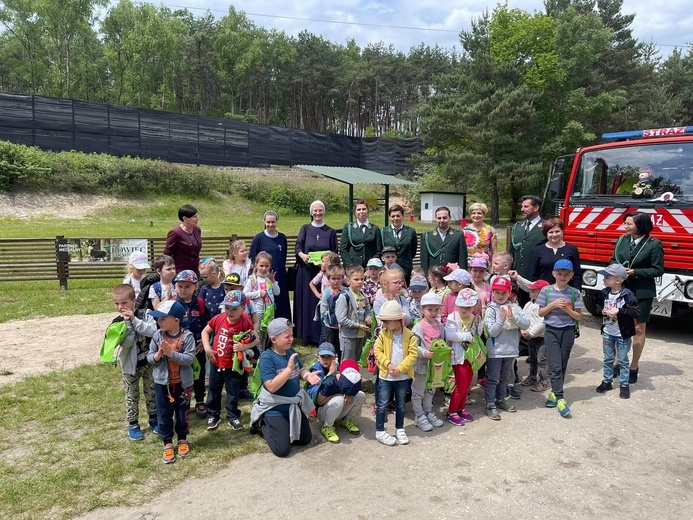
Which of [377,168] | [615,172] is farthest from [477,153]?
[615,172]

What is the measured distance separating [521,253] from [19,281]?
1082 cm

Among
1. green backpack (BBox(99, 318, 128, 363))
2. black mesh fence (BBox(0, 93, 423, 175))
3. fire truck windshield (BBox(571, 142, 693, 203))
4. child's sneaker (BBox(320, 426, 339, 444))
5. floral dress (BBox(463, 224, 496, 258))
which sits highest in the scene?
black mesh fence (BBox(0, 93, 423, 175))

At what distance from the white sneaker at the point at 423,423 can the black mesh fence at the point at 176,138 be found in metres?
28.1

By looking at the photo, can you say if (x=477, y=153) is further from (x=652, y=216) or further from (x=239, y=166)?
(x=652, y=216)

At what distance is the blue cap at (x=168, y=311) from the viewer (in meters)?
3.71

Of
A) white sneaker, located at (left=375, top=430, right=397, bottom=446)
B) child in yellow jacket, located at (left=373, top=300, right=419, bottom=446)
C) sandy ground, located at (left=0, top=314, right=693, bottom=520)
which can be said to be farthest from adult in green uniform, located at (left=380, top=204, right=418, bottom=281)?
white sneaker, located at (left=375, top=430, right=397, bottom=446)

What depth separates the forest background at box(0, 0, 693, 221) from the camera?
27000mm

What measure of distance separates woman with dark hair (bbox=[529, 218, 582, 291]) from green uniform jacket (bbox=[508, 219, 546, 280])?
0.26 metres

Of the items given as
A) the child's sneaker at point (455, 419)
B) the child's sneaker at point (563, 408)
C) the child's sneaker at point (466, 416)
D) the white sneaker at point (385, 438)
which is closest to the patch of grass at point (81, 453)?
the white sneaker at point (385, 438)

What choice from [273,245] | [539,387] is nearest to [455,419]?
[539,387]

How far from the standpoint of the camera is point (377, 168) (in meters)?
40.0

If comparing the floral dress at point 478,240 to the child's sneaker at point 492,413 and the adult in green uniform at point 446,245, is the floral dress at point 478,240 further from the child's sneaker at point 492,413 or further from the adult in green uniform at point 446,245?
the child's sneaker at point 492,413

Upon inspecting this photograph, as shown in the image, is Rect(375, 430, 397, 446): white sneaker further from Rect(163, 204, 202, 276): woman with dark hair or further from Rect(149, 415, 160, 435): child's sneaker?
Rect(163, 204, 202, 276): woman with dark hair

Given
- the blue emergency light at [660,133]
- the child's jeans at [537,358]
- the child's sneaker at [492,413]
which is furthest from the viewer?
the blue emergency light at [660,133]
